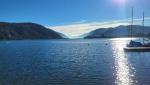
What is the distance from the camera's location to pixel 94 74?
46.7m

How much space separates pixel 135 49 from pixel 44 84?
201 ft

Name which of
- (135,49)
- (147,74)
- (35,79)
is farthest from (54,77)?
(135,49)

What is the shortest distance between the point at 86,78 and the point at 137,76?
6.76 meters

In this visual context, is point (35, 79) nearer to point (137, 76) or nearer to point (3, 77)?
point (3, 77)

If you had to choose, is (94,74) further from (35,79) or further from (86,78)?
(35,79)

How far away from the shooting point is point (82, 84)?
3878 cm

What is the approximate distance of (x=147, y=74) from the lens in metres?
46.1

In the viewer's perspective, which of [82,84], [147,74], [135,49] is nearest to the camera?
[82,84]

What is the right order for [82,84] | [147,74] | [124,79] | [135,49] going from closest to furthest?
1. [82,84]
2. [124,79]
3. [147,74]
4. [135,49]

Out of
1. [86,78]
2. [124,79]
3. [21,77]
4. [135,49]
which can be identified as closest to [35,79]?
[21,77]

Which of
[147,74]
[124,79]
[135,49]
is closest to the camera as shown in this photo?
[124,79]

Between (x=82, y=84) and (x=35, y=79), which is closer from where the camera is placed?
(x=82, y=84)

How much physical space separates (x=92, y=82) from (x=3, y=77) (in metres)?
12.2

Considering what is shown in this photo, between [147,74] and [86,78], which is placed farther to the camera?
[147,74]
